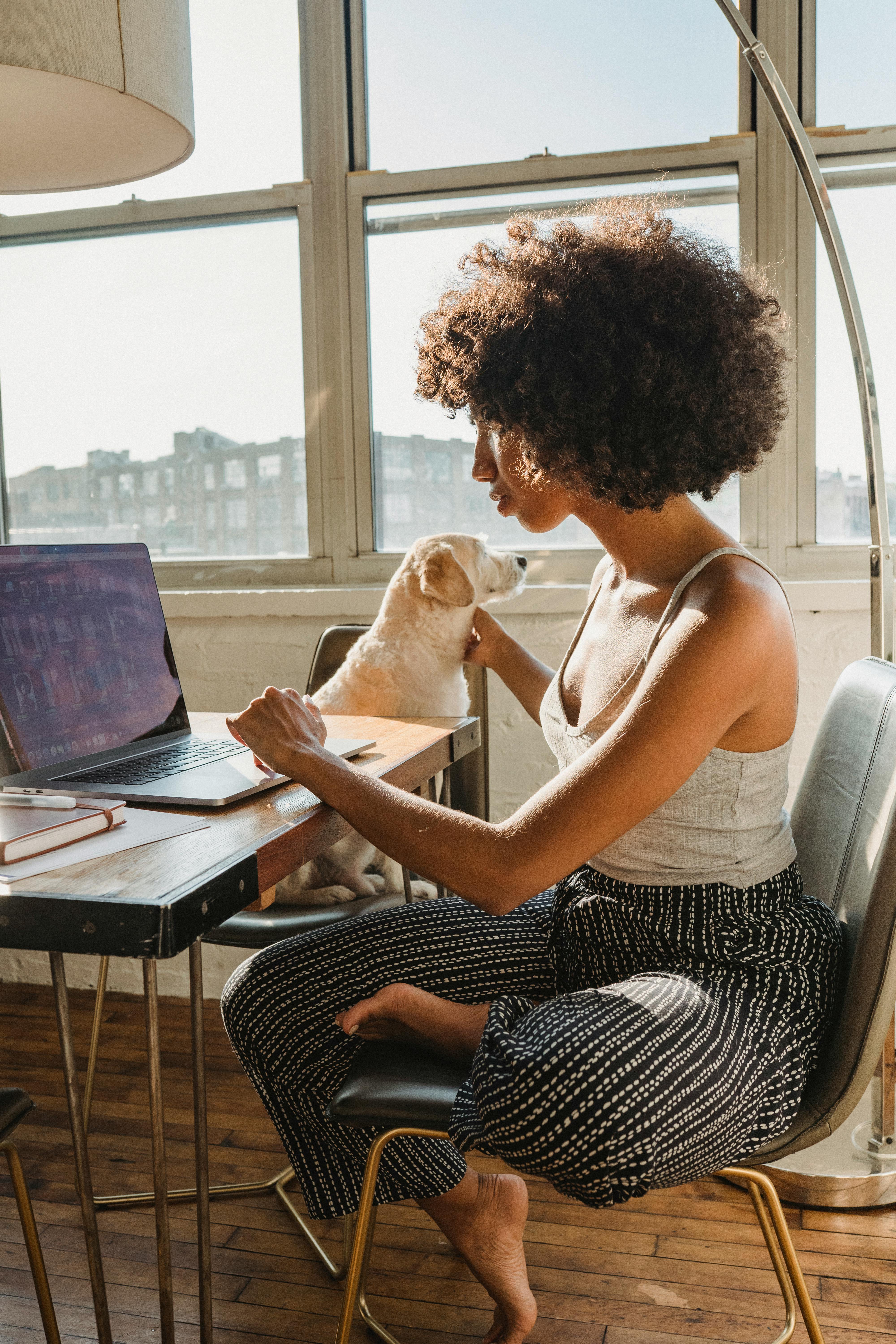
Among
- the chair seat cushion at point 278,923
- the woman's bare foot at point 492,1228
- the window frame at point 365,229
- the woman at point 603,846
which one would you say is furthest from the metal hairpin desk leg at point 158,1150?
the window frame at point 365,229

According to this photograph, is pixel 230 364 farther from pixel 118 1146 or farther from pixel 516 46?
pixel 118 1146

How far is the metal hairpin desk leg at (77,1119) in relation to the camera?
1.14 meters

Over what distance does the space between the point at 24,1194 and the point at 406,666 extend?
1157 mm

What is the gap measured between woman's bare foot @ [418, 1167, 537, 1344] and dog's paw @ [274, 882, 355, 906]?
0.66 metres

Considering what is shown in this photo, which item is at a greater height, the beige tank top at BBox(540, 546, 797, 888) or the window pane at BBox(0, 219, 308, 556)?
the window pane at BBox(0, 219, 308, 556)

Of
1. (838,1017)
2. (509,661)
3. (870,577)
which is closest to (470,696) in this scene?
(509,661)

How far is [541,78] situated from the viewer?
2760 millimetres

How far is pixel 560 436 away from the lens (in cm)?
135

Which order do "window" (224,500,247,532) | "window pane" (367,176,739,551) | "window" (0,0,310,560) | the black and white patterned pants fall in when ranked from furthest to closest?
"window" (224,500,247,532) < "window" (0,0,310,560) < "window pane" (367,176,739,551) < the black and white patterned pants

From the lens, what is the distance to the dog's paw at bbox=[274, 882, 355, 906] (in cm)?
194

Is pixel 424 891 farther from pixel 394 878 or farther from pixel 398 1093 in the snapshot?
pixel 398 1093

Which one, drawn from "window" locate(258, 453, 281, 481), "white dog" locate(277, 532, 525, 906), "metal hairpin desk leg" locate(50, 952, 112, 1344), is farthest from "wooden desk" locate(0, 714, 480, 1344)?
"window" locate(258, 453, 281, 481)

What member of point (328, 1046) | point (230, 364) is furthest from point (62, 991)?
point (230, 364)

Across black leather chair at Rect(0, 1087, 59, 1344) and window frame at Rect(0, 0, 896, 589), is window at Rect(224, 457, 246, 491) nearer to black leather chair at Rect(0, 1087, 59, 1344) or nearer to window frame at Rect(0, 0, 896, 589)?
window frame at Rect(0, 0, 896, 589)
